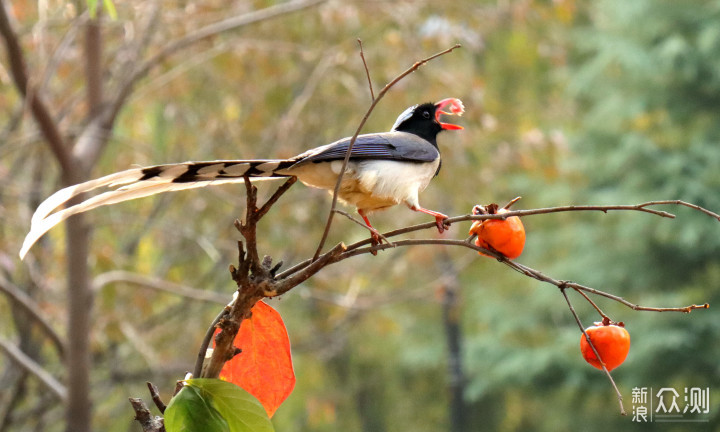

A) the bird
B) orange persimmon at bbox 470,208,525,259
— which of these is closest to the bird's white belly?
the bird

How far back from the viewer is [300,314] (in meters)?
8.55

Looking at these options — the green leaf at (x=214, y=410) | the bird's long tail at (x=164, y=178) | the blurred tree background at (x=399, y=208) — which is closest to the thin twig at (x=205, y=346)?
the green leaf at (x=214, y=410)

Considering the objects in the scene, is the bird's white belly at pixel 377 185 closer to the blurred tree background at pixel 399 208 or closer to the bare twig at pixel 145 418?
the bare twig at pixel 145 418

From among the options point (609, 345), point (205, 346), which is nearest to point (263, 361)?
point (205, 346)

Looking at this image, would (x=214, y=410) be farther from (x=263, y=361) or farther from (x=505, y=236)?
(x=505, y=236)

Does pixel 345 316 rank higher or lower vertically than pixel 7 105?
lower

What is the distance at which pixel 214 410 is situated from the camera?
103 cm

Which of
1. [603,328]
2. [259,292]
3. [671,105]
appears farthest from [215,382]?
[671,105]

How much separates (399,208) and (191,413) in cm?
492

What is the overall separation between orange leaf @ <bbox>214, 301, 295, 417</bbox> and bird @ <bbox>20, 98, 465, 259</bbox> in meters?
0.20

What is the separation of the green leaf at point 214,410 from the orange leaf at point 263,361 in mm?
111

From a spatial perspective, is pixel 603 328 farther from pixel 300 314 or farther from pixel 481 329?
pixel 481 329

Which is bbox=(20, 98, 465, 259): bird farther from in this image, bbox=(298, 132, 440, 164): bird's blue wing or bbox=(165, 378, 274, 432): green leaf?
bbox=(165, 378, 274, 432): green leaf

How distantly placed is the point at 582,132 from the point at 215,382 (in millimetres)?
9114
